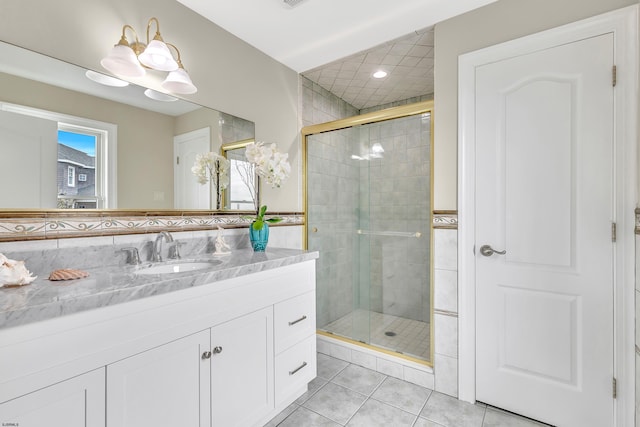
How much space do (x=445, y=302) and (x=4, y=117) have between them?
237 cm

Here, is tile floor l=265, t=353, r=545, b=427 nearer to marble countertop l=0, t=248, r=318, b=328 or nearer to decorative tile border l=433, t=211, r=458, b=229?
marble countertop l=0, t=248, r=318, b=328

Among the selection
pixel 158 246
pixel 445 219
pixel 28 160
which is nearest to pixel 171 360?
pixel 158 246

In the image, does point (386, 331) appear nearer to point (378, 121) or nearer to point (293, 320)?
point (293, 320)

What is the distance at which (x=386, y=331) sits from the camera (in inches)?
97.3

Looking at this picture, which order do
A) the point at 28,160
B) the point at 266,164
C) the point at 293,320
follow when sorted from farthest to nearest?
1. the point at 266,164
2. the point at 293,320
3. the point at 28,160

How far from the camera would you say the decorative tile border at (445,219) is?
1.86 m

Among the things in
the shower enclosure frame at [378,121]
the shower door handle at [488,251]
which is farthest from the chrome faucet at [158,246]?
the shower door handle at [488,251]

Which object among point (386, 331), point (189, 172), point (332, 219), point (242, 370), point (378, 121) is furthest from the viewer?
point (332, 219)

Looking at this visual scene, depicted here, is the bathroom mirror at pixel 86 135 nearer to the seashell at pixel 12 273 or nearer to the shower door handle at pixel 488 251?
the seashell at pixel 12 273

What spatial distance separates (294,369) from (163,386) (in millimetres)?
776

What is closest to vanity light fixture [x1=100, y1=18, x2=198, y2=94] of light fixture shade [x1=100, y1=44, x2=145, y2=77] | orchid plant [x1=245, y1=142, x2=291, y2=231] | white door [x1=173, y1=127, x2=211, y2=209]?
light fixture shade [x1=100, y1=44, x2=145, y2=77]

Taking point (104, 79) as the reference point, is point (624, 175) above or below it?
below

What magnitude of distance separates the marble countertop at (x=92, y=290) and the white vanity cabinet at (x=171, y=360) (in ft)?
0.10

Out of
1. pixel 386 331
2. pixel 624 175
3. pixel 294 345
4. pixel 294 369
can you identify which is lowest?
pixel 386 331
